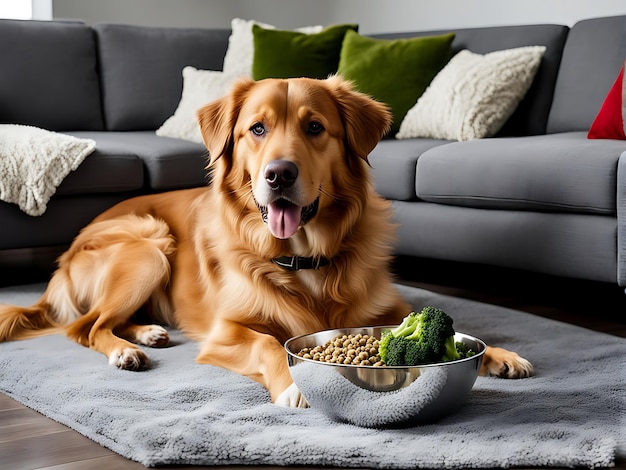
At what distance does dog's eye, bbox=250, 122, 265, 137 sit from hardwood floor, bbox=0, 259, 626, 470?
0.94 metres

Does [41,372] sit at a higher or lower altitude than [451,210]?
lower

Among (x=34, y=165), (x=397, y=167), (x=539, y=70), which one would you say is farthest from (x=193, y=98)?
(x=539, y=70)

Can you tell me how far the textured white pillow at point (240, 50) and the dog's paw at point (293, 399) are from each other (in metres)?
2.91

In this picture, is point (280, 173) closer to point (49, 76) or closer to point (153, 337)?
point (153, 337)

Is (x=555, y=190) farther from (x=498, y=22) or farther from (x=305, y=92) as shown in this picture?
(x=498, y=22)

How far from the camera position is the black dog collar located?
2.47m

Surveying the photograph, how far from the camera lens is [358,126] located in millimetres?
2475

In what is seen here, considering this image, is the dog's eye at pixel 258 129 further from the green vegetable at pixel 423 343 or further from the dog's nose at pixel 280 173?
the green vegetable at pixel 423 343

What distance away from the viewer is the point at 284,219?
2.33m

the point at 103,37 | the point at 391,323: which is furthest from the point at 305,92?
the point at 103,37

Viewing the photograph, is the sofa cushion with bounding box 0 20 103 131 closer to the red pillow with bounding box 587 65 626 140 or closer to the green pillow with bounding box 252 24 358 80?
the green pillow with bounding box 252 24 358 80

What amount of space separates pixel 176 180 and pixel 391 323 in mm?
1776

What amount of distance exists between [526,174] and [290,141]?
3.99ft

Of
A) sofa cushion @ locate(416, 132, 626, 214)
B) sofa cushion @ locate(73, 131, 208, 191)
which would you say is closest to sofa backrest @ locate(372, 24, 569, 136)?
sofa cushion @ locate(416, 132, 626, 214)
